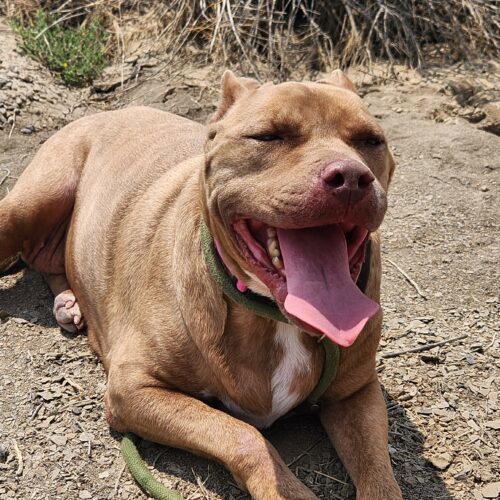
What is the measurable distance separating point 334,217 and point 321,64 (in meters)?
5.04

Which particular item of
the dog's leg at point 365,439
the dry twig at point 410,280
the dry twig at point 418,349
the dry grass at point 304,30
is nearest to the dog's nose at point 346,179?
the dog's leg at point 365,439

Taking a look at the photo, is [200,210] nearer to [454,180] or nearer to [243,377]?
[243,377]

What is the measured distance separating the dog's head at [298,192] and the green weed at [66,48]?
171 inches

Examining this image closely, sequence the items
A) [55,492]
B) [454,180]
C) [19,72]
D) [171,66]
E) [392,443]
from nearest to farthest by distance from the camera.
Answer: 1. [55,492]
2. [392,443]
3. [454,180]
4. [19,72]
5. [171,66]

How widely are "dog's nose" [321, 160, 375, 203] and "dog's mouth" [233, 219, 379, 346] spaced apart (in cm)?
18

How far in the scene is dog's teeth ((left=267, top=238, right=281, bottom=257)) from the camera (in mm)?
2902

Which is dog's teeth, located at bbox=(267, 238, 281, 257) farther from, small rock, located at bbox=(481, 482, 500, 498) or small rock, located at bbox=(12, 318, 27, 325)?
small rock, located at bbox=(12, 318, 27, 325)

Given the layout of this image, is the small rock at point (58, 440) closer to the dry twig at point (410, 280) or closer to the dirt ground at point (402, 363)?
the dirt ground at point (402, 363)

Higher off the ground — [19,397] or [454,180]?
[19,397]

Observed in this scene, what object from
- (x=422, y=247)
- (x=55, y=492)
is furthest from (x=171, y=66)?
(x=55, y=492)

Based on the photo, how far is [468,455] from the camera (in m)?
3.42

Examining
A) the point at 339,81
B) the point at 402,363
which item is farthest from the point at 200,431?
the point at 339,81

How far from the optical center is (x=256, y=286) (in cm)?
305

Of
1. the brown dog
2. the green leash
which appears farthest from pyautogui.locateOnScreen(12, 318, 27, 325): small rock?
the green leash
